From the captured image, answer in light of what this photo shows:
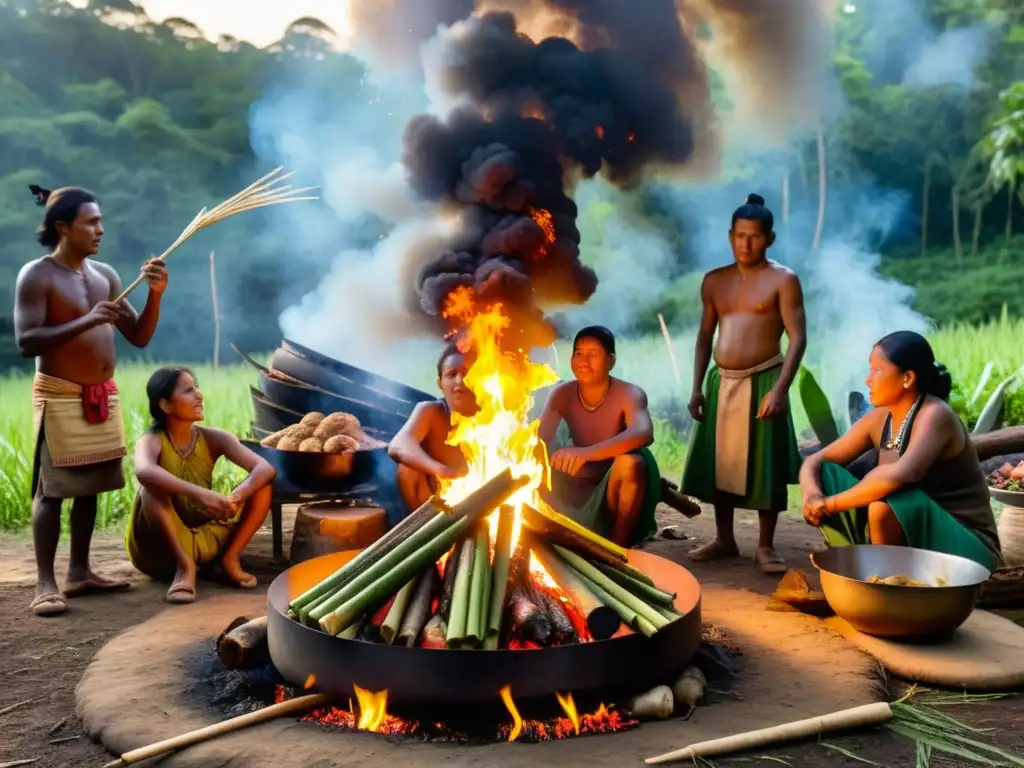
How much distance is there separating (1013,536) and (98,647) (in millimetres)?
4702

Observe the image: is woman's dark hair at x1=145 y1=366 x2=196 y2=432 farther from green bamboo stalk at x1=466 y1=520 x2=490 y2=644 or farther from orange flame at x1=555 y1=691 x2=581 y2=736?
orange flame at x1=555 y1=691 x2=581 y2=736

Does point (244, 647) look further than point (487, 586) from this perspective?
Yes

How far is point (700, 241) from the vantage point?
51.3 feet

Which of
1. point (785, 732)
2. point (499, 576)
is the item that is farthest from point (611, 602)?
point (785, 732)

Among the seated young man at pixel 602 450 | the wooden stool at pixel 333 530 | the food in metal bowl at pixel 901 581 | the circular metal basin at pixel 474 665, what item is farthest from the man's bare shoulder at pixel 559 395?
the circular metal basin at pixel 474 665

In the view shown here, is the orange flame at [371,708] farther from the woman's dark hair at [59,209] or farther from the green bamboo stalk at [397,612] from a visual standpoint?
the woman's dark hair at [59,209]

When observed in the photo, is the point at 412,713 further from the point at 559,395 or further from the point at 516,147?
the point at 516,147

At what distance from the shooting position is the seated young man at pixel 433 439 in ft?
14.8

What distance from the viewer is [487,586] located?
3.29m

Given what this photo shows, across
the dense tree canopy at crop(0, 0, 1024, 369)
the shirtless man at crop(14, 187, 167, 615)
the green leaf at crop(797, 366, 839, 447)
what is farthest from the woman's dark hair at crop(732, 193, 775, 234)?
the dense tree canopy at crop(0, 0, 1024, 369)

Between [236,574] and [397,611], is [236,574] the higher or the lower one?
the lower one

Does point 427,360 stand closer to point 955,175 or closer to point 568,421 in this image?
point 568,421

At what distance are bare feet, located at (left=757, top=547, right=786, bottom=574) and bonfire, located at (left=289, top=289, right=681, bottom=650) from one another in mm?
1620

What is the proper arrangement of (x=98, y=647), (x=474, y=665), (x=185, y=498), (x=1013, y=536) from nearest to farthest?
(x=474, y=665), (x=98, y=647), (x=185, y=498), (x=1013, y=536)
